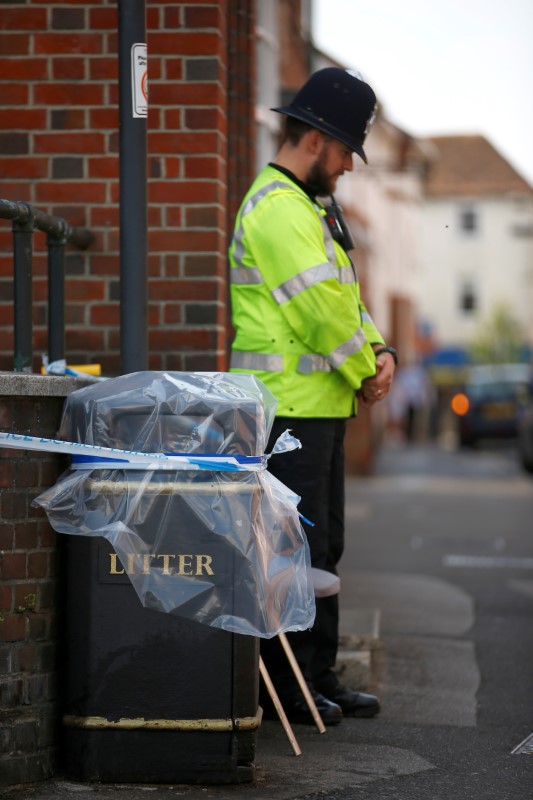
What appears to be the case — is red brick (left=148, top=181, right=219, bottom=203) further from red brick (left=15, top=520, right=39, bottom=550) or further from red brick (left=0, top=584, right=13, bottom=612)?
red brick (left=0, top=584, right=13, bottom=612)

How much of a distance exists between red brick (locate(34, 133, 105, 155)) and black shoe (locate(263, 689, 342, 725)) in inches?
88.6

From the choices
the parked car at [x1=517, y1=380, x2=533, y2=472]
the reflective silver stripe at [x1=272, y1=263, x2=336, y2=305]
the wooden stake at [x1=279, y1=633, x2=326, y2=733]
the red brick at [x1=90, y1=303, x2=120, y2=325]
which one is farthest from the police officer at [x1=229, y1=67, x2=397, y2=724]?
the parked car at [x1=517, y1=380, x2=533, y2=472]

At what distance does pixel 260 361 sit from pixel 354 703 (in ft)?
4.41

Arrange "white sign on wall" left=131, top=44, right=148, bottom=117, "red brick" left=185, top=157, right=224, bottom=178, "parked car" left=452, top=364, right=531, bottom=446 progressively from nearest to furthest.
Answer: "white sign on wall" left=131, top=44, right=148, bottom=117 → "red brick" left=185, top=157, right=224, bottom=178 → "parked car" left=452, top=364, right=531, bottom=446

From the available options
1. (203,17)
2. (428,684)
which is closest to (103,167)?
(203,17)

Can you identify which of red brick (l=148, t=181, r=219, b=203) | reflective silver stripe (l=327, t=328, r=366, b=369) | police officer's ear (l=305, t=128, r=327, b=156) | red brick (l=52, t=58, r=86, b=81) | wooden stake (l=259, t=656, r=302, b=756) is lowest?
wooden stake (l=259, t=656, r=302, b=756)

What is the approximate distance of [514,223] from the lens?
214 feet

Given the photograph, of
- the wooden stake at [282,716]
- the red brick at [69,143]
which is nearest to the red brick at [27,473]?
the wooden stake at [282,716]

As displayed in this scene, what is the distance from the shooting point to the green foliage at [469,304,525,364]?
63156 mm

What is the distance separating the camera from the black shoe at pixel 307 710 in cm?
500

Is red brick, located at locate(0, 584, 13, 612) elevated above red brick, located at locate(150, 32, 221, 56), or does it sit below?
below

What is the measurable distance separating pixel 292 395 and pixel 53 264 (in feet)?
3.13

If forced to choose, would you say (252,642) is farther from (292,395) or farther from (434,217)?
(434,217)

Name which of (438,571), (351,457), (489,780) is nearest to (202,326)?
(489,780)
